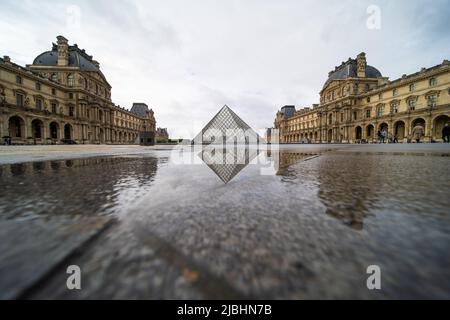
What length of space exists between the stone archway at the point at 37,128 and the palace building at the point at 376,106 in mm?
57087

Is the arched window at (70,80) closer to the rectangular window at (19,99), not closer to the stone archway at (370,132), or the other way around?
the rectangular window at (19,99)

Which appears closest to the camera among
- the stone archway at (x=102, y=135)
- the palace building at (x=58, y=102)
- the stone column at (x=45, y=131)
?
the palace building at (x=58, y=102)

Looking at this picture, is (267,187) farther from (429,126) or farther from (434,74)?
(434,74)

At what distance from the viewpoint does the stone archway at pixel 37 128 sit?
3030cm

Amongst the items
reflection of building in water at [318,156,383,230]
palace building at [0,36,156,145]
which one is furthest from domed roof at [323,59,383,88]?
reflection of building in water at [318,156,383,230]

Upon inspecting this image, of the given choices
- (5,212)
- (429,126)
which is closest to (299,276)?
(5,212)

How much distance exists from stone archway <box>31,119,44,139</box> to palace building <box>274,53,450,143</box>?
187 feet

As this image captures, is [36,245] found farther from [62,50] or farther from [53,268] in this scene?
[62,50]

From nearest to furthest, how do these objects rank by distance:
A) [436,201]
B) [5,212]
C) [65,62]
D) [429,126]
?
[5,212]
[436,201]
[429,126]
[65,62]

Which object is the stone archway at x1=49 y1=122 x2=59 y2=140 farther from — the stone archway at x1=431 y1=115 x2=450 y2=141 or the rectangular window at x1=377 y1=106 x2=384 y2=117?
the stone archway at x1=431 y1=115 x2=450 y2=141

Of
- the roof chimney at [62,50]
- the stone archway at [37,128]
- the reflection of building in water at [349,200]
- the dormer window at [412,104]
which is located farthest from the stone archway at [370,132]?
the roof chimney at [62,50]

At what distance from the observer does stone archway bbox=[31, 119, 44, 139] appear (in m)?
30.3

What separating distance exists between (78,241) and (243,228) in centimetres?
74

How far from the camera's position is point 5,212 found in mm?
1240
